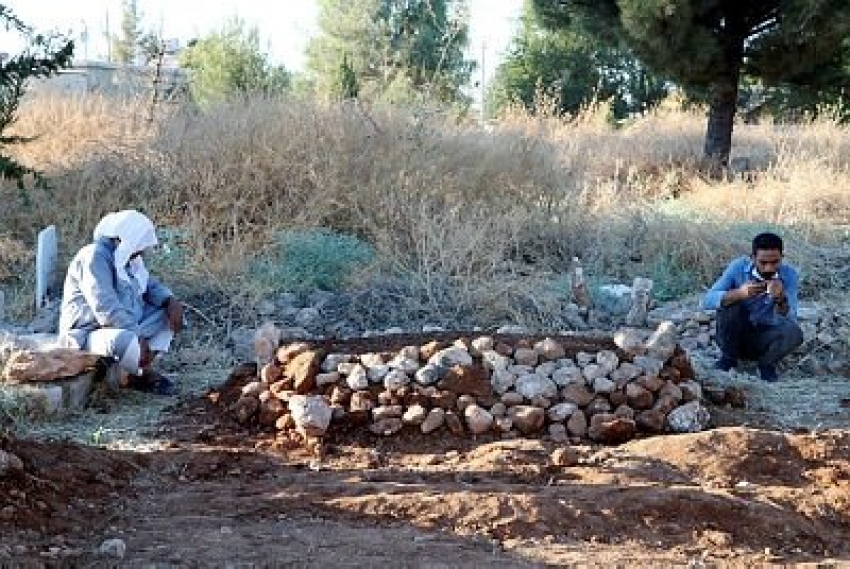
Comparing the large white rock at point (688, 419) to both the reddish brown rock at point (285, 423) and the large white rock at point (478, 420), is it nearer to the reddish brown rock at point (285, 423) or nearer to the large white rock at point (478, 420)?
the large white rock at point (478, 420)

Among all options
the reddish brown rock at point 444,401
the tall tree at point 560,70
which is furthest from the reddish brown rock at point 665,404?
the tall tree at point 560,70

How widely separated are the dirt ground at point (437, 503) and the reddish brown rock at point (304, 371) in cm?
35

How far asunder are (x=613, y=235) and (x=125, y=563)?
6.47m

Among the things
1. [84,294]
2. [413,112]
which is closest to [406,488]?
[84,294]

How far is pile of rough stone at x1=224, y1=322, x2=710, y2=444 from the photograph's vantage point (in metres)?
5.11

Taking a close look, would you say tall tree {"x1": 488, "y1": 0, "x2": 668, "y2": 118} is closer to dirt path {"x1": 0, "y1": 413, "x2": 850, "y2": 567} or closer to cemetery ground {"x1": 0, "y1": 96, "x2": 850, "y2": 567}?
cemetery ground {"x1": 0, "y1": 96, "x2": 850, "y2": 567}

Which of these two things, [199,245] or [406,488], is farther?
[199,245]

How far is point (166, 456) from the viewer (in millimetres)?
4637

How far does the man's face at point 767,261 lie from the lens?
20.8ft

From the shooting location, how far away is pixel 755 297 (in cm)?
644

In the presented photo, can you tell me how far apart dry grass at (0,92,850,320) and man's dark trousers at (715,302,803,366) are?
1.25 metres

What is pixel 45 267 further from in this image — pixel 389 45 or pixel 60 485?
pixel 389 45

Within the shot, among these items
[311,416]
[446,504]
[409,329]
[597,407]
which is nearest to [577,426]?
[597,407]

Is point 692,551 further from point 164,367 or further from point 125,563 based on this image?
point 164,367
